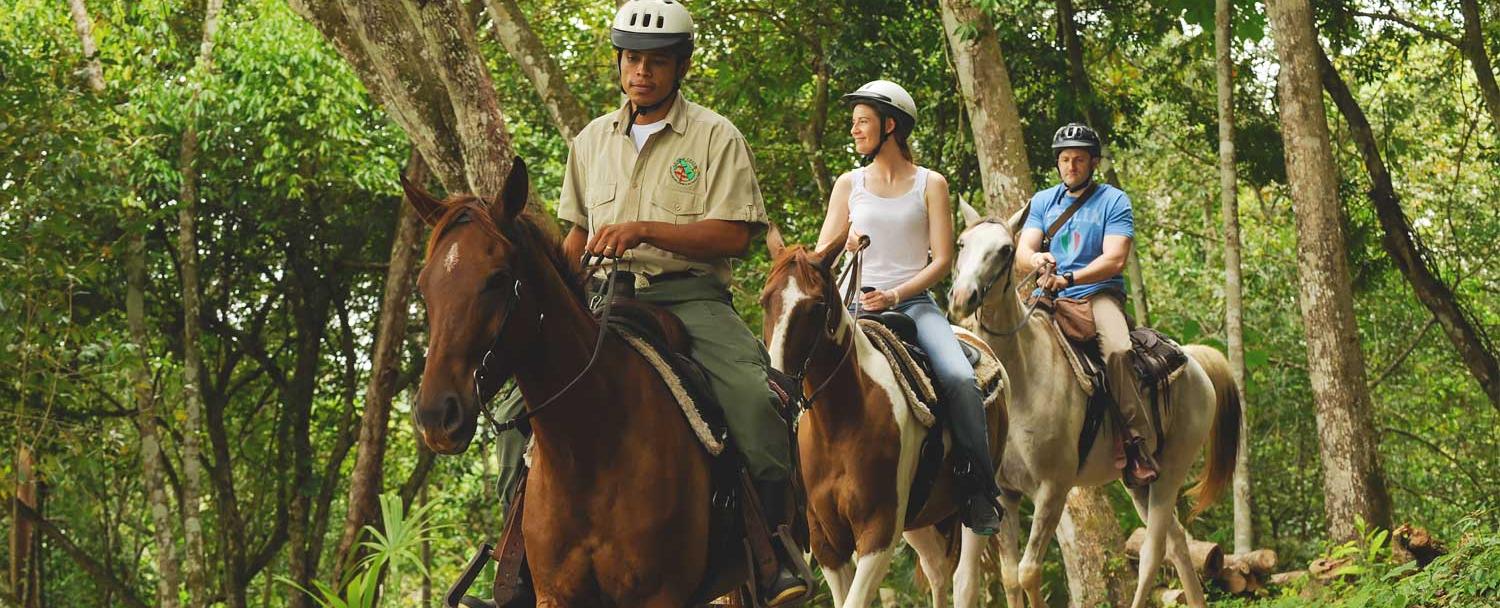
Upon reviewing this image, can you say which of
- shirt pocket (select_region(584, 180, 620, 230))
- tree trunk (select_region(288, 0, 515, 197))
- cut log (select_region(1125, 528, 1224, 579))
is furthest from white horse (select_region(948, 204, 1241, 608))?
shirt pocket (select_region(584, 180, 620, 230))

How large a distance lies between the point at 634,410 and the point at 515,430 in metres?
0.57

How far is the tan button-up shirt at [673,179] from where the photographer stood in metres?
5.00

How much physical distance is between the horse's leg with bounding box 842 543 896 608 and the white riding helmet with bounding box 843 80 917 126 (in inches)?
85.9

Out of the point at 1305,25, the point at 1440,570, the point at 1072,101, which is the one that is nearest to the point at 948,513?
the point at 1440,570

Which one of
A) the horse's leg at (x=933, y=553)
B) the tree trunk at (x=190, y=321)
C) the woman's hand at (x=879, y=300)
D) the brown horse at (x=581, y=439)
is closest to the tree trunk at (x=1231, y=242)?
the horse's leg at (x=933, y=553)

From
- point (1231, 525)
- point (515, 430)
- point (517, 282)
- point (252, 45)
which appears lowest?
point (1231, 525)

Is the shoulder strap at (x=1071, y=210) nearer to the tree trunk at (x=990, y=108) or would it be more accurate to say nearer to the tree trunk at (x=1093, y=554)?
the tree trunk at (x=990, y=108)

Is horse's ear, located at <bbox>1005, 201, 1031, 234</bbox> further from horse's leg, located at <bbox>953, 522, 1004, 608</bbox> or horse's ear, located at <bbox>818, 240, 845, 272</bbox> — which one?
horse's ear, located at <bbox>818, 240, 845, 272</bbox>

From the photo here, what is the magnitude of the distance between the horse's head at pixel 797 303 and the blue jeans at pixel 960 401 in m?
0.96

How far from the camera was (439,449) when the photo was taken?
377 centimetres

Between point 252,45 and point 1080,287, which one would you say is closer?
point 1080,287

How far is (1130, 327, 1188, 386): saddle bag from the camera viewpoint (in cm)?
914

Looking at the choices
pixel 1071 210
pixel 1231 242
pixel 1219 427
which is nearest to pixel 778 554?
pixel 1071 210

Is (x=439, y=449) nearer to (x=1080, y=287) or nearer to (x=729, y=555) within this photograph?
(x=729, y=555)
